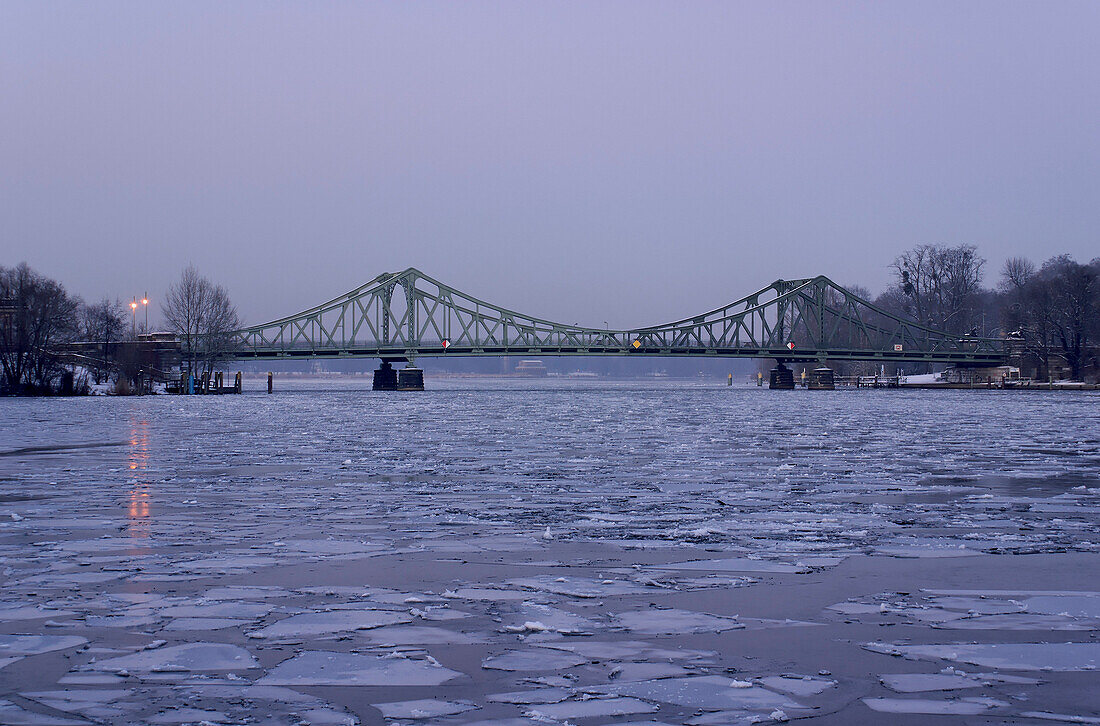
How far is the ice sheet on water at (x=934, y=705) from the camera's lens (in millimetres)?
4754

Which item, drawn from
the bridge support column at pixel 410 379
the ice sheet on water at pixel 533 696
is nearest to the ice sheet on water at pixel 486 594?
the ice sheet on water at pixel 533 696

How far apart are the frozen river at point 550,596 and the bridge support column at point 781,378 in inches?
4343

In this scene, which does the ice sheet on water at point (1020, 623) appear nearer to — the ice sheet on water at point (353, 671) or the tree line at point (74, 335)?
the ice sheet on water at point (353, 671)

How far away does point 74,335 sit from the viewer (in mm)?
79562

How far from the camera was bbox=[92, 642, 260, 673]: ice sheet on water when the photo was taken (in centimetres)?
544

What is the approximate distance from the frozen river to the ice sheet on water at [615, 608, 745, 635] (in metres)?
0.03

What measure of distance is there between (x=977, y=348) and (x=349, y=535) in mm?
130419

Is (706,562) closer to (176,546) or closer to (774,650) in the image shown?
(774,650)

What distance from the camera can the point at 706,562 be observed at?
8.56 metres

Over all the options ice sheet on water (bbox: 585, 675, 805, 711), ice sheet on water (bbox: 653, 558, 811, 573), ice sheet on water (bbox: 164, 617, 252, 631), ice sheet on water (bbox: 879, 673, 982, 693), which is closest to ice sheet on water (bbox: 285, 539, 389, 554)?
ice sheet on water (bbox: 164, 617, 252, 631)

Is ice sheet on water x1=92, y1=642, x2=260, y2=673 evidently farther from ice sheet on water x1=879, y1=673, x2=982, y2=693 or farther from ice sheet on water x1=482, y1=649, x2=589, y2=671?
ice sheet on water x1=879, y1=673, x2=982, y2=693

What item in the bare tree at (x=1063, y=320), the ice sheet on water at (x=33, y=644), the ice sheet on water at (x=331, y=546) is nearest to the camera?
the ice sheet on water at (x=33, y=644)

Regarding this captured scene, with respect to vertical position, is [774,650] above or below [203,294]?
below

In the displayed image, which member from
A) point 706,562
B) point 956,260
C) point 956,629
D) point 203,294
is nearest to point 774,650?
point 956,629
